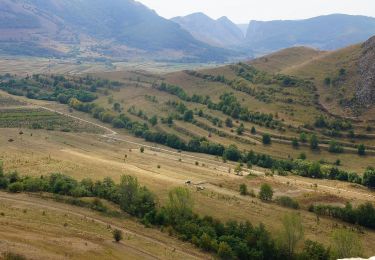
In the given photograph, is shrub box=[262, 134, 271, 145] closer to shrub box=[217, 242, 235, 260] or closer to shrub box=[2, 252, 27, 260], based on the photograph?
shrub box=[217, 242, 235, 260]

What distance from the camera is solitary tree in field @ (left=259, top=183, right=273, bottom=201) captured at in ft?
359

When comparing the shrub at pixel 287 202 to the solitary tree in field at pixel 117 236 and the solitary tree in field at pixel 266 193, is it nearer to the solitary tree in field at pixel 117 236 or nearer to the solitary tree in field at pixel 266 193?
the solitary tree in field at pixel 266 193

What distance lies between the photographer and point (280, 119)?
639 feet

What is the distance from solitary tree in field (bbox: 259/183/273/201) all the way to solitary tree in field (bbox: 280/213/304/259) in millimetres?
25837

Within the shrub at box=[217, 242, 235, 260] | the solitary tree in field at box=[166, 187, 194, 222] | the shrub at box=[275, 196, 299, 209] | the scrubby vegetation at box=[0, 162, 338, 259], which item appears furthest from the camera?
the shrub at box=[275, 196, 299, 209]

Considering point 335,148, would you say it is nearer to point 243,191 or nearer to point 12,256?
point 243,191

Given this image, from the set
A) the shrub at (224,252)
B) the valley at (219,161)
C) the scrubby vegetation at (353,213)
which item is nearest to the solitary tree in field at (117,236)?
the valley at (219,161)

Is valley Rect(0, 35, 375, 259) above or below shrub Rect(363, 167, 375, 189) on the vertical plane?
below

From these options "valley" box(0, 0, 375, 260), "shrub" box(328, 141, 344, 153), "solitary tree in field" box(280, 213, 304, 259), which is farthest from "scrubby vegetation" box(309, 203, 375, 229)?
"shrub" box(328, 141, 344, 153)

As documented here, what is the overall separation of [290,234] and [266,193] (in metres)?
27.4

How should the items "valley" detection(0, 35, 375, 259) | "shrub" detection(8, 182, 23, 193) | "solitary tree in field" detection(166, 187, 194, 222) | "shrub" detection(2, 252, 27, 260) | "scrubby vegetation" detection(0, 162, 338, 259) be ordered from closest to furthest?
"shrub" detection(2, 252, 27, 260) → "scrubby vegetation" detection(0, 162, 338, 259) → "solitary tree in field" detection(166, 187, 194, 222) → "shrub" detection(8, 182, 23, 193) → "valley" detection(0, 35, 375, 259)

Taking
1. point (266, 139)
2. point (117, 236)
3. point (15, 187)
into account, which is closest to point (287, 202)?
point (117, 236)

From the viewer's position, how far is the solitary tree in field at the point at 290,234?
82.4 metres

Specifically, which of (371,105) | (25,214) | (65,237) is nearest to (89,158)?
(25,214)
